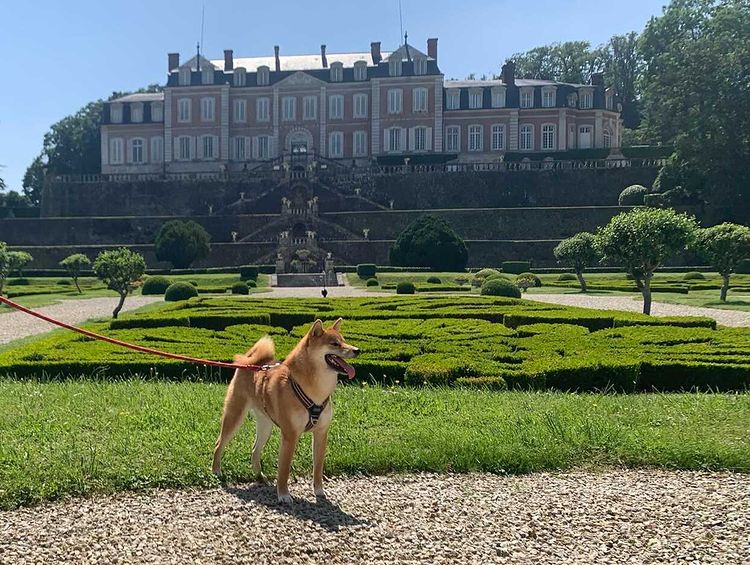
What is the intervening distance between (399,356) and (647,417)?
344 cm

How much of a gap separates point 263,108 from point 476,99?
14.0 m

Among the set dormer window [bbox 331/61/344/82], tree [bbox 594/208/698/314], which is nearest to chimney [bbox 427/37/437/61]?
dormer window [bbox 331/61/344/82]

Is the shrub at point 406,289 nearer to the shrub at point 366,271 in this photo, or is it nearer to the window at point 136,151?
the shrub at point 366,271

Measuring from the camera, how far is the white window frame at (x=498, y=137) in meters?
52.0

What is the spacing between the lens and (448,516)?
173 inches

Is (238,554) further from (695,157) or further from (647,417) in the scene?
(695,157)

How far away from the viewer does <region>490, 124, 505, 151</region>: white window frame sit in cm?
5203

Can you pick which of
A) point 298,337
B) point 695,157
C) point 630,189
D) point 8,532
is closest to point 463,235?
point 630,189

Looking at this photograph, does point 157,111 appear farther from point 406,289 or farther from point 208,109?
point 406,289

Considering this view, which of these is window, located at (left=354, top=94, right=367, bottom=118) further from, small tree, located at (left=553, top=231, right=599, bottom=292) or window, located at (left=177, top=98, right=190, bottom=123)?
small tree, located at (left=553, top=231, right=599, bottom=292)

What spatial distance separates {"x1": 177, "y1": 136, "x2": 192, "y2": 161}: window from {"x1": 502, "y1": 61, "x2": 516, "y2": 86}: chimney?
2143cm

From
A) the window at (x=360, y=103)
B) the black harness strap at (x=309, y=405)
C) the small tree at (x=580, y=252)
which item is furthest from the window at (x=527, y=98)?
the black harness strap at (x=309, y=405)

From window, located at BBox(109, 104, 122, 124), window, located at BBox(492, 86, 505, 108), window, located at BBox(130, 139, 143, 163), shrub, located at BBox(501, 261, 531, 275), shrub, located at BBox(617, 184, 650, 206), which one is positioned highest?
window, located at BBox(492, 86, 505, 108)

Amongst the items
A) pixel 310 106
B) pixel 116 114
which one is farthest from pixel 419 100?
pixel 116 114
